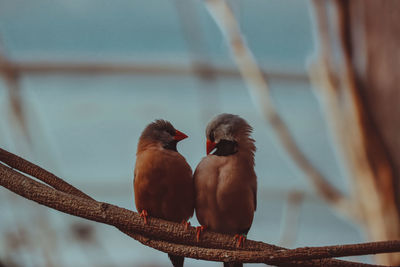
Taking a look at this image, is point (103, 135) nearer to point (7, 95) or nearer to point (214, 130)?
point (7, 95)

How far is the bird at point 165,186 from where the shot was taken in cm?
177

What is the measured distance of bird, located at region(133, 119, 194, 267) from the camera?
69.5 inches

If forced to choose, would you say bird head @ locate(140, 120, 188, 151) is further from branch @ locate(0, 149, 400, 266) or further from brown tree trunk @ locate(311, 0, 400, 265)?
brown tree trunk @ locate(311, 0, 400, 265)

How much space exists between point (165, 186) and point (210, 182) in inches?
6.4

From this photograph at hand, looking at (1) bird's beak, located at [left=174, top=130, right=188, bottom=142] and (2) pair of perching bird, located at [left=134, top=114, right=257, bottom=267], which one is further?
(1) bird's beak, located at [left=174, top=130, right=188, bottom=142]

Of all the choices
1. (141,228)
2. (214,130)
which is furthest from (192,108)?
(141,228)

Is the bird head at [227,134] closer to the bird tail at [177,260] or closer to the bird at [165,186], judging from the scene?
the bird at [165,186]

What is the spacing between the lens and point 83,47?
16.3 feet

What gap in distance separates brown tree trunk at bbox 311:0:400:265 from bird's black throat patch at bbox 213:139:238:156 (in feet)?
4.83

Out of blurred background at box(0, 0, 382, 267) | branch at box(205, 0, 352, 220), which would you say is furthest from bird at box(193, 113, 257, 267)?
blurred background at box(0, 0, 382, 267)

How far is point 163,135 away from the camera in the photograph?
77.8 inches

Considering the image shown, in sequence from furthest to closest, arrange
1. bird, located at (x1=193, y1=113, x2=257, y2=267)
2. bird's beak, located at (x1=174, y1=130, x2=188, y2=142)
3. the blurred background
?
the blurred background < bird's beak, located at (x1=174, y1=130, x2=188, y2=142) < bird, located at (x1=193, y1=113, x2=257, y2=267)

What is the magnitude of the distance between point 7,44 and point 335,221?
4280mm

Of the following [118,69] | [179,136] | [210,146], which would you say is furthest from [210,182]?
[118,69]
